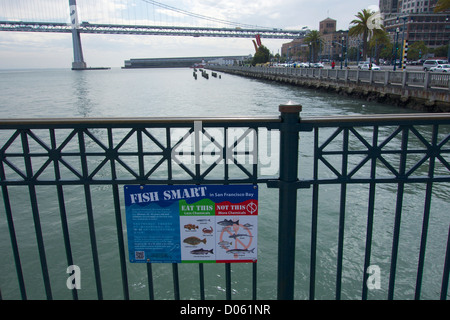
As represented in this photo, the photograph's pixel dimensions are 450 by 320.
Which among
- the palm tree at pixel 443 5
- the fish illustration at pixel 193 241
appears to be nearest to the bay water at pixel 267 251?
the fish illustration at pixel 193 241

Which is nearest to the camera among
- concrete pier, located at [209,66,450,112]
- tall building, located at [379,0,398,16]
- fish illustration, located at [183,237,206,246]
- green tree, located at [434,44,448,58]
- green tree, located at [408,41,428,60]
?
fish illustration, located at [183,237,206,246]

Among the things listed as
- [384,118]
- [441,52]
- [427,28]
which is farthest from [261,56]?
[384,118]

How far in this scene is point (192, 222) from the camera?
246 centimetres

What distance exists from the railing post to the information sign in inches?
7.3

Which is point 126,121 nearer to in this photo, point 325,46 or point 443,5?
point 443,5

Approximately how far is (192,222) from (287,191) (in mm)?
668

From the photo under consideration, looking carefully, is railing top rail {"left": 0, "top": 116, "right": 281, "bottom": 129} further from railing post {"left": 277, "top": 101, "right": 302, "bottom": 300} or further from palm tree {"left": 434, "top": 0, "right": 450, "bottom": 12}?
palm tree {"left": 434, "top": 0, "right": 450, "bottom": 12}

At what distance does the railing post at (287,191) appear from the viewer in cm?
224

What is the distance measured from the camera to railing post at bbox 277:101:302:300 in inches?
88.1

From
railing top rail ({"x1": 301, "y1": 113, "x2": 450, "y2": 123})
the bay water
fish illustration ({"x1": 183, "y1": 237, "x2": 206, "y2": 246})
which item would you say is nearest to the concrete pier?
the bay water

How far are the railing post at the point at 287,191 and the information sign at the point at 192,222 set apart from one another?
0.19 metres

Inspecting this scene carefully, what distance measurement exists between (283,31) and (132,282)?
151831mm

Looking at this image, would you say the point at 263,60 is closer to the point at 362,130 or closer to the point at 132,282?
the point at 362,130

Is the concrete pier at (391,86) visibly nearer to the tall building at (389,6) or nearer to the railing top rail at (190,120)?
the railing top rail at (190,120)
